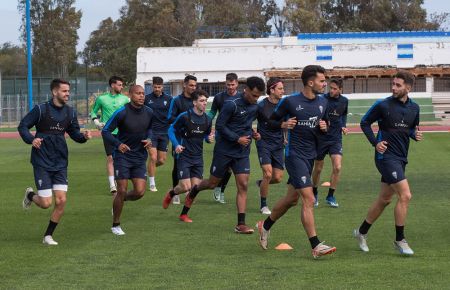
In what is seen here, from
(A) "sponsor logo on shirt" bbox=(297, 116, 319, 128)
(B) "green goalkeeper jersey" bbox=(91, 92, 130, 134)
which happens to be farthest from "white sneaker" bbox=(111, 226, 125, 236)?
(B) "green goalkeeper jersey" bbox=(91, 92, 130, 134)

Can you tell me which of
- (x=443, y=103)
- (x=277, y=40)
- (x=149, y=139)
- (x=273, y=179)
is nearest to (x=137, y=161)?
(x=149, y=139)

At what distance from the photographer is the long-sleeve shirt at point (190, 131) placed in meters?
14.4

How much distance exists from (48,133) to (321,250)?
3.82m

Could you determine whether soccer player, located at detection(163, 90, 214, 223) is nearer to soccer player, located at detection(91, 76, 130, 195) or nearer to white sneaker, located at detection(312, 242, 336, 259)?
soccer player, located at detection(91, 76, 130, 195)

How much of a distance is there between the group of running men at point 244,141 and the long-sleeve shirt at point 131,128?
0.01 meters

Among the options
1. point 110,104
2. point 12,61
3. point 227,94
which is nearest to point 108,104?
point 110,104

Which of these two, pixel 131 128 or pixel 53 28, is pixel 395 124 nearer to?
pixel 131 128

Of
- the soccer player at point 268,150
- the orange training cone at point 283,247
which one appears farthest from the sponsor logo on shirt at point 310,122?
the soccer player at point 268,150

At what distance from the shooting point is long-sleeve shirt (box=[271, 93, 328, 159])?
1093 centimetres

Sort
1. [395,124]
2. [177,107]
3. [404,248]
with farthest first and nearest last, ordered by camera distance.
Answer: [177,107], [395,124], [404,248]

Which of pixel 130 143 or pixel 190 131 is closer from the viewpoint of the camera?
pixel 130 143

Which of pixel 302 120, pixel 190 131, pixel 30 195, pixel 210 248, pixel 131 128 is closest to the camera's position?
pixel 302 120

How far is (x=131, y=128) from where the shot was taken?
12.7 m

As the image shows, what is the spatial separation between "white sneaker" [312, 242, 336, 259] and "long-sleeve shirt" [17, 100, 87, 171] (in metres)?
3.49
